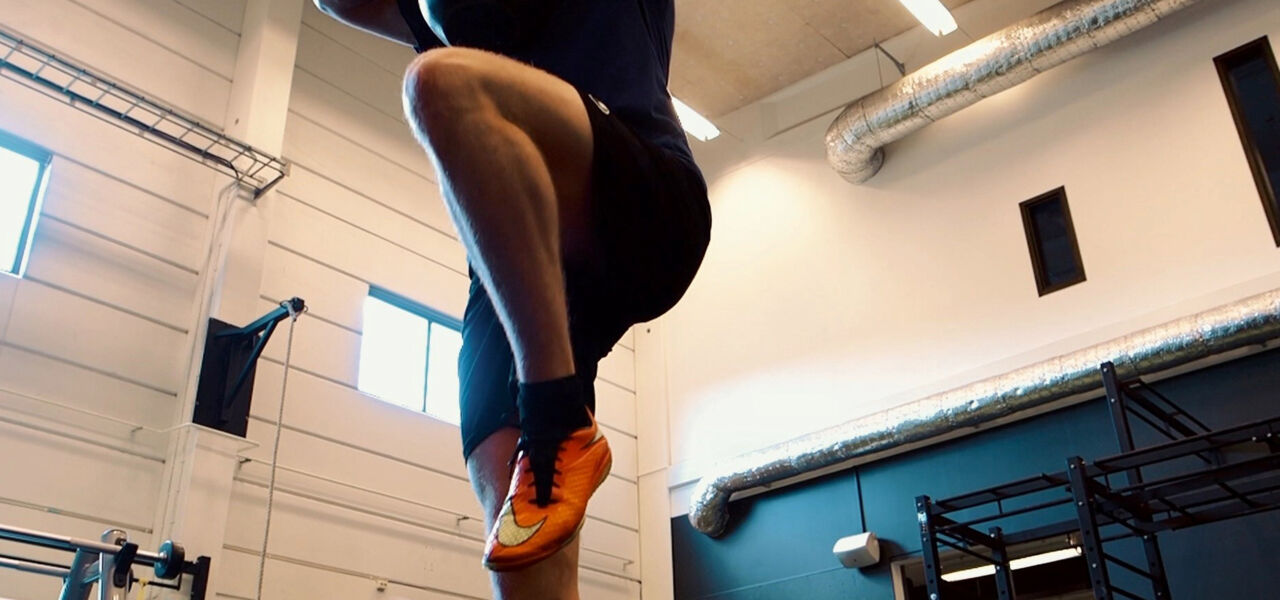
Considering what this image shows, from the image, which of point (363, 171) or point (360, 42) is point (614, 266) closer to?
point (363, 171)

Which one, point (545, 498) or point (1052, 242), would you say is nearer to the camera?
point (545, 498)

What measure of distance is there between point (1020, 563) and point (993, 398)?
159 cm

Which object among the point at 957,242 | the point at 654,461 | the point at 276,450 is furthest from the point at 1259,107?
the point at 276,450

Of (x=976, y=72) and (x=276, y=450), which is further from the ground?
(x=976, y=72)

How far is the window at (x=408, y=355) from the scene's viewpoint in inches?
241

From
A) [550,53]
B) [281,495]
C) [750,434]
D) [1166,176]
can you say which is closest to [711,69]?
[750,434]

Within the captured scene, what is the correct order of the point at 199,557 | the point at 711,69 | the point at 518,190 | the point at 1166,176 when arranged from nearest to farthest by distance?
the point at 518,190, the point at 199,557, the point at 1166,176, the point at 711,69

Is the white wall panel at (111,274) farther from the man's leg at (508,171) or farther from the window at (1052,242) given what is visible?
the man's leg at (508,171)

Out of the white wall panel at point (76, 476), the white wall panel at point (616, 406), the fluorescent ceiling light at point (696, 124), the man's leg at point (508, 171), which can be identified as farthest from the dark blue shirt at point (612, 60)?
the white wall panel at point (616, 406)

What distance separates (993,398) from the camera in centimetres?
557

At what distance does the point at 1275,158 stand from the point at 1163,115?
0.61m

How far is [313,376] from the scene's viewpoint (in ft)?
18.6

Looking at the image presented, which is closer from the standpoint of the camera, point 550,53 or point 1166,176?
point 550,53

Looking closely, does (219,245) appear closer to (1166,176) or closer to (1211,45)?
(1166,176)
